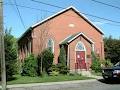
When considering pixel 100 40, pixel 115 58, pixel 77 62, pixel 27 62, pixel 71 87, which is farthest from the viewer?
pixel 115 58

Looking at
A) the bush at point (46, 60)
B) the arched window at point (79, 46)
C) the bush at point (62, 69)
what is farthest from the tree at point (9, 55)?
the arched window at point (79, 46)

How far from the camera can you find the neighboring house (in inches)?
1439

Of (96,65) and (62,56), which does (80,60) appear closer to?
(96,65)

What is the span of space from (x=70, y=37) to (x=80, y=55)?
7.57 ft

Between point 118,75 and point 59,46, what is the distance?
47.3 ft

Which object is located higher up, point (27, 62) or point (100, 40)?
point (100, 40)

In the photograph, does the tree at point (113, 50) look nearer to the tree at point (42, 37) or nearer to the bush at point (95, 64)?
the bush at point (95, 64)

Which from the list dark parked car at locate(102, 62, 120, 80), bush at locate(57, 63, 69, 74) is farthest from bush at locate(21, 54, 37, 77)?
dark parked car at locate(102, 62, 120, 80)

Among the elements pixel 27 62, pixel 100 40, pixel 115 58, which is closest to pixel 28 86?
pixel 27 62

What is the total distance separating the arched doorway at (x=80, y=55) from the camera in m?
36.7

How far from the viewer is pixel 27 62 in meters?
32.8

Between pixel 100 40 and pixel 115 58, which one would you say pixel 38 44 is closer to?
pixel 100 40

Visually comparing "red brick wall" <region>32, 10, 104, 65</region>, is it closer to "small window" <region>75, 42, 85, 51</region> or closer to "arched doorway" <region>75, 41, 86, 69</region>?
"arched doorway" <region>75, 41, 86, 69</region>

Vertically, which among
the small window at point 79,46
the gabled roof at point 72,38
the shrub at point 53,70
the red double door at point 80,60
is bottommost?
the shrub at point 53,70
